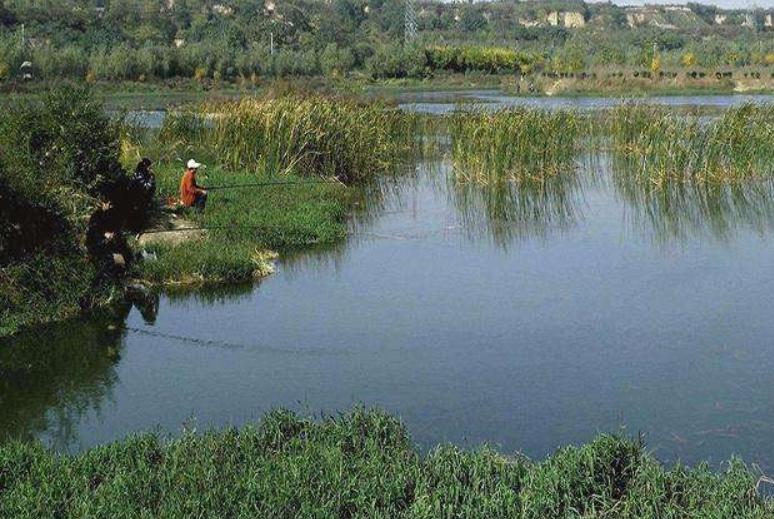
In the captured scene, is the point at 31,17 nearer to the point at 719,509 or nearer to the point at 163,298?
the point at 163,298

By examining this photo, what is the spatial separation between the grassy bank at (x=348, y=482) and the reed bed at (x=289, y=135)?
13745 mm

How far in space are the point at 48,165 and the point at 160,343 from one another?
10.6 ft

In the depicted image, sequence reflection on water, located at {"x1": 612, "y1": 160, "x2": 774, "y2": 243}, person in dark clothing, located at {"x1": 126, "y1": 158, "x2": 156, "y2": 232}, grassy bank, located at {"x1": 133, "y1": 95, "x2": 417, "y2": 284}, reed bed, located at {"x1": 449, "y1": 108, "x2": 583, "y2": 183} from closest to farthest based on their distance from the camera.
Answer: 1. person in dark clothing, located at {"x1": 126, "y1": 158, "x2": 156, "y2": 232}
2. grassy bank, located at {"x1": 133, "y1": 95, "x2": 417, "y2": 284}
3. reflection on water, located at {"x1": 612, "y1": 160, "x2": 774, "y2": 243}
4. reed bed, located at {"x1": 449, "y1": 108, "x2": 583, "y2": 183}

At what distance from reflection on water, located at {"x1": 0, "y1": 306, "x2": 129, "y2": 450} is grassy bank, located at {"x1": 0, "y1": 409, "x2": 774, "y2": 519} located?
152cm

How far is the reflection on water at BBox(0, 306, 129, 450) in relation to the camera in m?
9.52

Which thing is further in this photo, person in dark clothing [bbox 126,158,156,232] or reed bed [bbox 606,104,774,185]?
reed bed [bbox 606,104,774,185]

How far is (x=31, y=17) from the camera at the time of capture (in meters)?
72.8

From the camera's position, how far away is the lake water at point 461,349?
9.44 m

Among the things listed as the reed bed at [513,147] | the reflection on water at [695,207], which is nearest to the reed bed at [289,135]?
the reed bed at [513,147]

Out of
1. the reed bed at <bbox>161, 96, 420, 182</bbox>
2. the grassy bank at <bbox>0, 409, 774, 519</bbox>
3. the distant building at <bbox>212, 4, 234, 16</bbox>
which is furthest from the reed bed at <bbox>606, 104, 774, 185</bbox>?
the distant building at <bbox>212, 4, 234, 16</bbox>

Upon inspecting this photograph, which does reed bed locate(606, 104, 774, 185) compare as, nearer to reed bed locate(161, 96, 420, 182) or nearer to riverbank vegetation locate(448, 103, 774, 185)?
riverbank vegetation locate(448, 103, 774, 185)

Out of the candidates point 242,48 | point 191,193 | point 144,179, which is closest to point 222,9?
point 242,48

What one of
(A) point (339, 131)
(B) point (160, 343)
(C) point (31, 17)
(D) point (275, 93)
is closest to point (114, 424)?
(B) point (160, 343)

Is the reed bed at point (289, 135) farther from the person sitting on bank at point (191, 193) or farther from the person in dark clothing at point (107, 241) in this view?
the person in dark clothing at point (107, 241)
